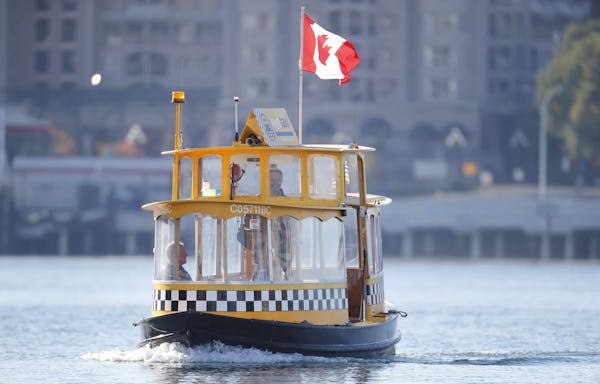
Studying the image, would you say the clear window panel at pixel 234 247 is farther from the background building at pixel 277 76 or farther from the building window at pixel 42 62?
the building window at pixel 42 62

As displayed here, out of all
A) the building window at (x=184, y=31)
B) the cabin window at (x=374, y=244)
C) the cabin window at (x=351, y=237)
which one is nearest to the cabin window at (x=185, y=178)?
the cabin window at (x=351, y=237)

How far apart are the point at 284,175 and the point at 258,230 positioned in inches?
57.2

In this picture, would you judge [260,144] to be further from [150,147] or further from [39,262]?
[150,147]

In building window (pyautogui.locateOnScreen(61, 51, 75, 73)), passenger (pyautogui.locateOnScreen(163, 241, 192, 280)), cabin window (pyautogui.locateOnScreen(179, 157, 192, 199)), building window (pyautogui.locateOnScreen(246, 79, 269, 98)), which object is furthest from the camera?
building window (pyautogui.locateOnScreen(61, 51, 75, 73))

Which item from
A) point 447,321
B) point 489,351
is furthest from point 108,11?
point 489,351

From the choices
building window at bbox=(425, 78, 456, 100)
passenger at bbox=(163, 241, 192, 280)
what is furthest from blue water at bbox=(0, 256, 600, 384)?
building window at bbox=(425, 78, 456, 100)

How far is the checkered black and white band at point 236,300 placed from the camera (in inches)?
1313

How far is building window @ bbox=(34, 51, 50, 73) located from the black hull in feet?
452

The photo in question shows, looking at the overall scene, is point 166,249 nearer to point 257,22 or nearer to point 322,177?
point 322,177

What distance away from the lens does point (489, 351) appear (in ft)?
137

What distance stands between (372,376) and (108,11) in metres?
139

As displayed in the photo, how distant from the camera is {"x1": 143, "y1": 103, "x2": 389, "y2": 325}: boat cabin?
33469 mm

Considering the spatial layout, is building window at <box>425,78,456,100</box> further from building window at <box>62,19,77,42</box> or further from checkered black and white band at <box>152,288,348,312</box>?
checkered black and white band at <box>152,288,348,312</box>

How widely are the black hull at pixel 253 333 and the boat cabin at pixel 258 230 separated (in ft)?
0.78
